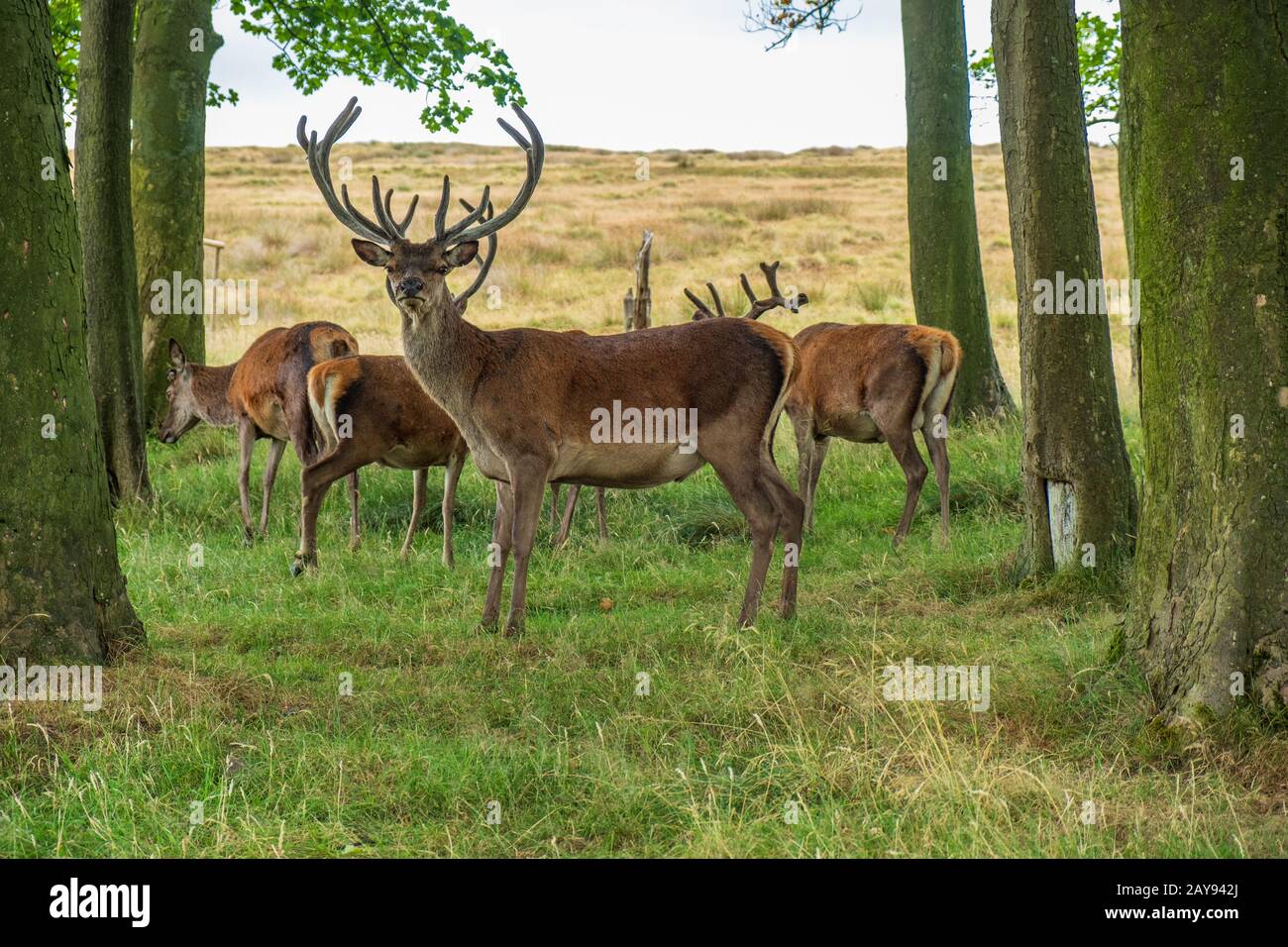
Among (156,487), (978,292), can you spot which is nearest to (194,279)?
(156,487)

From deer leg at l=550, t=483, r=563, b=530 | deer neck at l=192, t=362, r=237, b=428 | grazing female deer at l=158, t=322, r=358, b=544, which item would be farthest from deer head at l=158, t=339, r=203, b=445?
deer leg at l=550, t=483, r=563, b=530

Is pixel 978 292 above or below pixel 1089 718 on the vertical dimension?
above

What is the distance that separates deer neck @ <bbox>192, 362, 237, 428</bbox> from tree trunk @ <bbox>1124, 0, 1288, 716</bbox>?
26.8 ft

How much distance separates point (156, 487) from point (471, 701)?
6402mm

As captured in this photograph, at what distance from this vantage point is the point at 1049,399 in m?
7.33

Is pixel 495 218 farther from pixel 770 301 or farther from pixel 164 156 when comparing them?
pixel 164 156

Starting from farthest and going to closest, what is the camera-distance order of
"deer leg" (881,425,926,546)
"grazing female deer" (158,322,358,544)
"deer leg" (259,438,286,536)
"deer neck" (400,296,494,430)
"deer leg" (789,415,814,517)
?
"deer leg" (789,415,814,517) < "deer leg" (259,438,286,536) < "grazing female deer" (158,322,358,544) < "deer leg" (881,425,926,546) < "deer neck" (400,296,494,430)

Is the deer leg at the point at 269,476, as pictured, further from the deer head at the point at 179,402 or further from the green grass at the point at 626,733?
the green grass at the point at 626,733

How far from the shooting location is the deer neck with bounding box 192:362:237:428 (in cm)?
1136

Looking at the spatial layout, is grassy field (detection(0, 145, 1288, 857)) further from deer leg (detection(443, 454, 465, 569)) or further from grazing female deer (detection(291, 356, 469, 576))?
grazing female deer (detection(291, 356, 469, 576))

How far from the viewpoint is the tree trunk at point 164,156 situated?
508 inches

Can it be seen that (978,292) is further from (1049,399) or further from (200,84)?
(200,84)

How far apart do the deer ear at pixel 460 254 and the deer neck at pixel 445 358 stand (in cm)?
27

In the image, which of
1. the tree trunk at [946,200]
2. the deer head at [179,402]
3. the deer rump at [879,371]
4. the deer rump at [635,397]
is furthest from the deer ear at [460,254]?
the tree trunk at [946,200]
